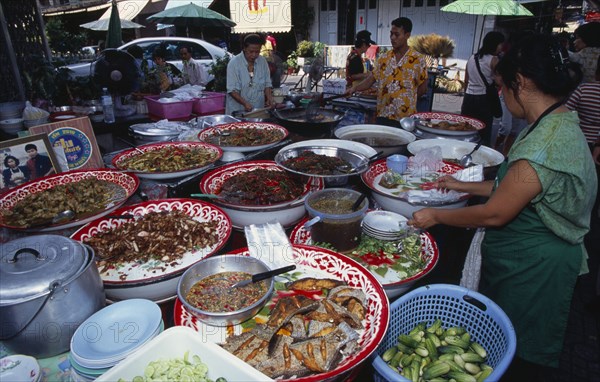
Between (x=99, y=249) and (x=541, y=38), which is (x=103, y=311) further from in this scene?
(x=541, y=38)

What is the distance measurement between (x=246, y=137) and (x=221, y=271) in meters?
1.78

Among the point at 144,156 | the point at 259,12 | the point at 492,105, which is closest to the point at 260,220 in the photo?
the point at 144,156

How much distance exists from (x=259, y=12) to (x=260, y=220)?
16.3 metres

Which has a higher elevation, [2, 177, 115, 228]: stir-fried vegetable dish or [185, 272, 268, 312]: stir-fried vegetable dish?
[2, 177, 115, 228]: stir-fried vegetable dish

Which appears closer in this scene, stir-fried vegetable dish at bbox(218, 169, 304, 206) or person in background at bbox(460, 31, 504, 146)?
stir-fried vegetable dish at bbox(218, 169, 304, 206)

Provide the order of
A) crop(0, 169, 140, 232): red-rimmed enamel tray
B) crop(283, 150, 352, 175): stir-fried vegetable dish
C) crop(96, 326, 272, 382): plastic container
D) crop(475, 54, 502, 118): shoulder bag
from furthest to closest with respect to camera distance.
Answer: crop(475, 54, 502, 118): shoulder bag, crop(283, 150, 352, 175): stir-fried vegetable dish, crop(0, 169, 140, 232): red-rimmed enamel tray, crop(96, 326, 272, 382): plastic container

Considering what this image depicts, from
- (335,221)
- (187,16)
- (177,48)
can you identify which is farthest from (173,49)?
(335,221)

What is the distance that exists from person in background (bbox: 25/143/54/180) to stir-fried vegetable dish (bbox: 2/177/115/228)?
212 mm

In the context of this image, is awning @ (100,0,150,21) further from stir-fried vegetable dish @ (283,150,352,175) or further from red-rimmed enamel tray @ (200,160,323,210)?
stir-fried vegetable dish @ (283,150,352,175)

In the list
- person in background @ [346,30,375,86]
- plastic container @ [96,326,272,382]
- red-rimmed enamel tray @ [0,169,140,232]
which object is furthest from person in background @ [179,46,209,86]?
plastic container @ [96,326,272,382]

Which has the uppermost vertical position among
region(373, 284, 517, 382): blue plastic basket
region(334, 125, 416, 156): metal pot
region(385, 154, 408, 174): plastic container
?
region(334, 125, 416, 156): metal pot

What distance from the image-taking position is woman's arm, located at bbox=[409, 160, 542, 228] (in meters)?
1.75

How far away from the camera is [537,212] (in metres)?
1.89

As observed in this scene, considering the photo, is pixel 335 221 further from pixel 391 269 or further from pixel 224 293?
pixel 224 293
